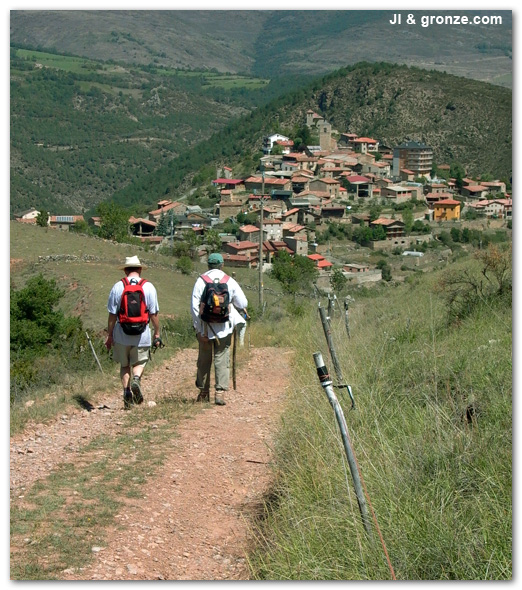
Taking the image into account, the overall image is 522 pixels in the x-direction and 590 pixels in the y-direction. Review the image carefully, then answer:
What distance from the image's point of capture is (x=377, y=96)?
104750mm

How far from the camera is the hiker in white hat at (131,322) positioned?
6.21 meters

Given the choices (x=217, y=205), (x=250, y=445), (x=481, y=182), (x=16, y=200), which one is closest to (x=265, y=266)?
(x=217, y=205)

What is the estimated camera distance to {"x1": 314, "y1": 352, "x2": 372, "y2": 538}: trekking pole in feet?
10.2

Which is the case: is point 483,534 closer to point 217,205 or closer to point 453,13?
point 453,13

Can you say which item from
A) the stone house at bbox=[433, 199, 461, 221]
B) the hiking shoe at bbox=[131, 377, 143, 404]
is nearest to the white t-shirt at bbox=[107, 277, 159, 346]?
the hiking shoe at bbox=[131, 377, 143, 404]

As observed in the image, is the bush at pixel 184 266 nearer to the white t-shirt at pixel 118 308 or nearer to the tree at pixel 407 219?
the white t-shirt at pixel 118 308

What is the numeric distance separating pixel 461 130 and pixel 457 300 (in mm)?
90631

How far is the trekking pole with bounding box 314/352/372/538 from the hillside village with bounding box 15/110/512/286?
38.3 metres

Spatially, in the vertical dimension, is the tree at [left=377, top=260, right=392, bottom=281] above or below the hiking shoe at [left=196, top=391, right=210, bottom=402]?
above

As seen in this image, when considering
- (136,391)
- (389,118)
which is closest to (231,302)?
(136,391)

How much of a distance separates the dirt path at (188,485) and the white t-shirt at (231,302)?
0.57 metres

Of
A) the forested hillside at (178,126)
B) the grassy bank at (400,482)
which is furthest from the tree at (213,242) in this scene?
the grassy bank at (400,482)

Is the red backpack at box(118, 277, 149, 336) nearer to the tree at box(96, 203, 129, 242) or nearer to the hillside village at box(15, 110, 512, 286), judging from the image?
the hillside village at box(15, 110, 512, 286)

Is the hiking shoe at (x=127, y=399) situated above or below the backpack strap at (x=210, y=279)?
below
